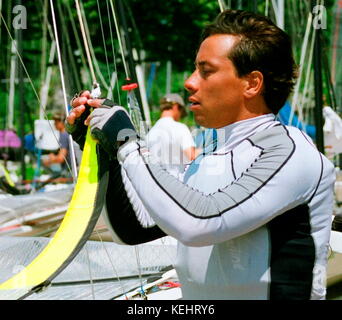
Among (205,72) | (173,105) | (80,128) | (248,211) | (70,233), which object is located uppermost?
(205,72)

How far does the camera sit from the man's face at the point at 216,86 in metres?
1.10

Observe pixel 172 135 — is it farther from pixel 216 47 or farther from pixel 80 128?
pixel 216 47

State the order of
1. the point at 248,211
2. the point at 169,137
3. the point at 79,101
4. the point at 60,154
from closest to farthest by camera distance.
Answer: the point at 248,211 → the point at 79,101 → the point at 169,137 → the point at 60,154

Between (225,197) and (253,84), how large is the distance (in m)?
0.25

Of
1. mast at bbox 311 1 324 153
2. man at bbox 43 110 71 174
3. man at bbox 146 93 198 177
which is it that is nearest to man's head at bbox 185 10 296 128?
man at bbox 146 93 198 177

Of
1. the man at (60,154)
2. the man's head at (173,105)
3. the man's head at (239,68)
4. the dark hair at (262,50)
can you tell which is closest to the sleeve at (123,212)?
the man's head at (239,68)

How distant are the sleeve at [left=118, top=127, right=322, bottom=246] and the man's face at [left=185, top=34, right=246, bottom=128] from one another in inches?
5.3

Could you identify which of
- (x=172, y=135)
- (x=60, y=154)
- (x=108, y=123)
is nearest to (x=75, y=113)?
(x=108, y=123)

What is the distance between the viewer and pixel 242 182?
1.02m

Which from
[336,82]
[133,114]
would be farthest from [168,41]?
[133,114]

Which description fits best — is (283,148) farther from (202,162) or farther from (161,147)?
(161,147)

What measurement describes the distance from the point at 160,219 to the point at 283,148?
0.27 metres

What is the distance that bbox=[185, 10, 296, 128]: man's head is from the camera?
43.3 inches

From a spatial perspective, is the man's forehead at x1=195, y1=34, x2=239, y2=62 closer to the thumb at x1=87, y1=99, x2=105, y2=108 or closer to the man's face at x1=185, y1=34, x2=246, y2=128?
the man's face at x1=185, y1=34, x2=246, y2=128
